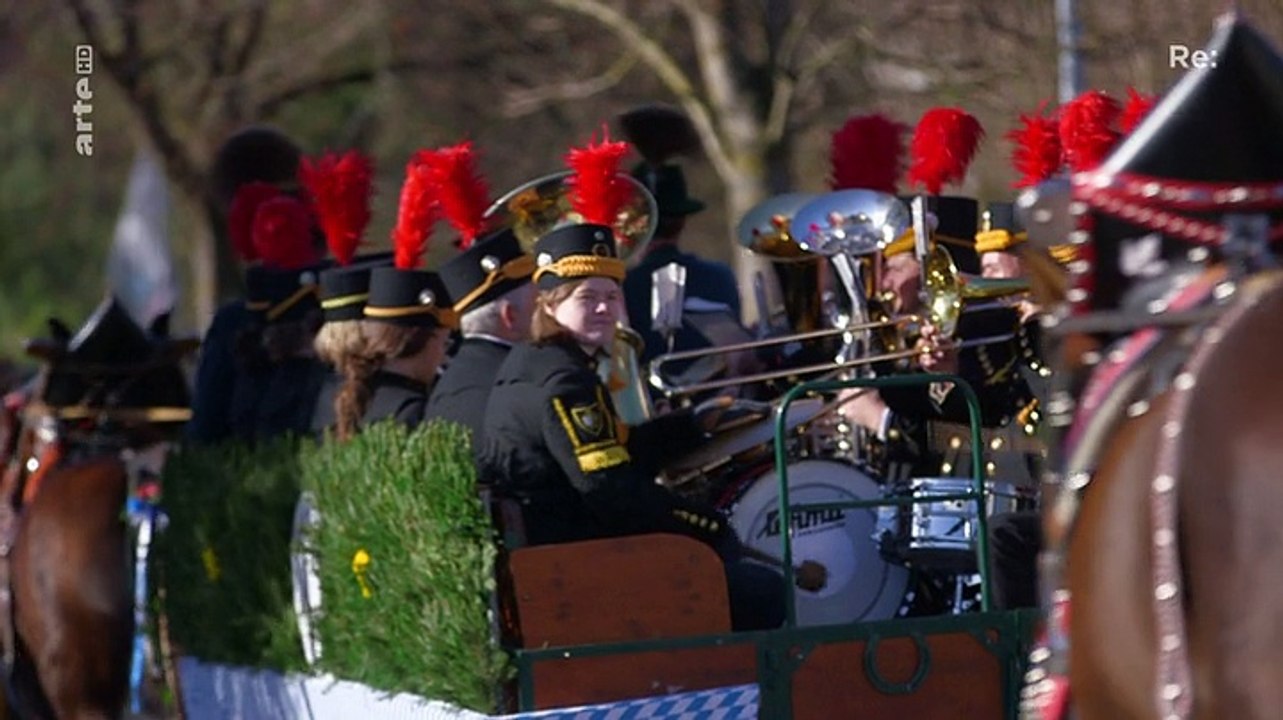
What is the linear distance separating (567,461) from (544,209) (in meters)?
1.97

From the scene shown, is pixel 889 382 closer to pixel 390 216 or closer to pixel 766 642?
pixel 766 642

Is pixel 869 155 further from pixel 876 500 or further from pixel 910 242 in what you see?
pixel 876 500

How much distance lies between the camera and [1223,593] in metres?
3.35

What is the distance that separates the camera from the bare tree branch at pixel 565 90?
15.0m

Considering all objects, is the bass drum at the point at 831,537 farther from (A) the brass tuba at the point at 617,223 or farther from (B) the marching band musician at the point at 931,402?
(A) the brass tuba at the point at 617,223

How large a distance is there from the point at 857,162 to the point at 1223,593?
20.2 ft

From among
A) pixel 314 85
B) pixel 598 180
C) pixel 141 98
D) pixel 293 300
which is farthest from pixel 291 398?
pixel 314 85

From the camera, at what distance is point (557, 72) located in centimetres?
1608

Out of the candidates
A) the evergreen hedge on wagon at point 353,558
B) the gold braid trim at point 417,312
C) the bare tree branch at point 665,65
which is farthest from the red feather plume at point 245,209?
the bare tree branch at point 665,65

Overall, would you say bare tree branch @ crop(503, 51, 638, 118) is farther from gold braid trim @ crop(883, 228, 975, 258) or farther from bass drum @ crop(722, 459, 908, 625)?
bass drum @ crop(722, 459, 908, 625)

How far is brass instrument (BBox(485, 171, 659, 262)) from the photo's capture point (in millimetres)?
8469

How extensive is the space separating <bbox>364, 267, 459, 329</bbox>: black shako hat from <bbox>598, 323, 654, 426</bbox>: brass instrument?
22.7 inches

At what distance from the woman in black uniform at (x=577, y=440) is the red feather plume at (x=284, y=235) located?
3.15 m

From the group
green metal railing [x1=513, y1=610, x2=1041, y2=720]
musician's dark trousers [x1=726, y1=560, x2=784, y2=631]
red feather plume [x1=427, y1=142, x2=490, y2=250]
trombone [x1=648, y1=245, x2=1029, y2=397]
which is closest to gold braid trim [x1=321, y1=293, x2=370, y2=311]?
red feather plume [x1=427, y1=142, x2=490, y2=250]
